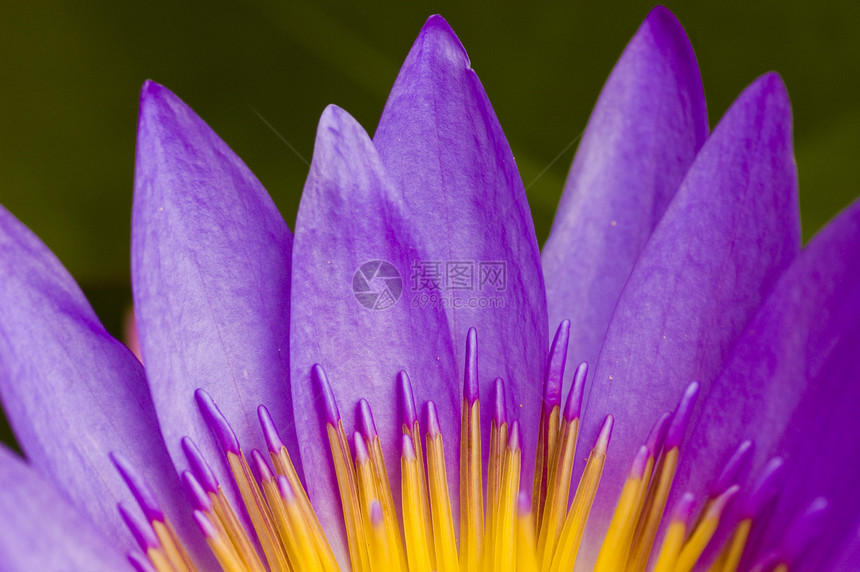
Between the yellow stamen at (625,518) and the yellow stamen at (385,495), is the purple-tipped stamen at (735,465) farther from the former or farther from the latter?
the yellow stamen at (385,495)

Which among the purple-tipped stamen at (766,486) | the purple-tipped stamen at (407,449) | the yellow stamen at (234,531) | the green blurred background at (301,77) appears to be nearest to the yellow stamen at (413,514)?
the purple-tipped stamen at (407,449)

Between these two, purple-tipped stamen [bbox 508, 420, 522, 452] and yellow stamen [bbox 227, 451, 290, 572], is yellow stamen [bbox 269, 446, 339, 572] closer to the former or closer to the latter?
yellow stamen [bbox 227, 451, 290, 572]

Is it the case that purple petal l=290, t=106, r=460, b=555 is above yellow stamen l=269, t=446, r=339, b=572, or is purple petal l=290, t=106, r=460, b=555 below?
above

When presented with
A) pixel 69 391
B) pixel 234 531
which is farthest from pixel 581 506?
pixel 69 391

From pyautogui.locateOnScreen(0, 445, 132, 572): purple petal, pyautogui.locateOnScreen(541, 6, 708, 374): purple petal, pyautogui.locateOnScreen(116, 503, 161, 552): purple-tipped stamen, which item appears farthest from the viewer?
pyautogui.locateOnScreen(541, 6, 708, 374): purple petal

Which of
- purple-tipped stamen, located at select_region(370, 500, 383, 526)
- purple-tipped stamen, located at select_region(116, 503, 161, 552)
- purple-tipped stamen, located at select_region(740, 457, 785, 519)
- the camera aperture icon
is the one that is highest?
the camera aperture icon

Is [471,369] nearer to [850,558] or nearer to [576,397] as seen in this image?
[576,397]

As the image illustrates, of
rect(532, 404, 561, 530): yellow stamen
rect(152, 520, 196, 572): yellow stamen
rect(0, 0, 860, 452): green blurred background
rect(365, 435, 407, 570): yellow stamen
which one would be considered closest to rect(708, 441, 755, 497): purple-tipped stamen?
rect(532, 404, 561, 530): yellow stamen

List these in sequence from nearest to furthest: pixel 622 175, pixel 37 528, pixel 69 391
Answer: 1. pixel 37 528
2. pixel 69 391
3. pixel 622 175
